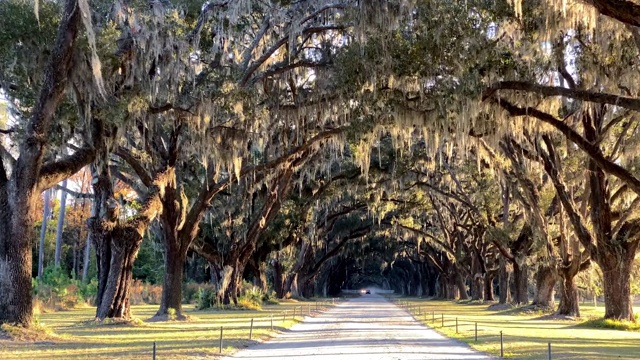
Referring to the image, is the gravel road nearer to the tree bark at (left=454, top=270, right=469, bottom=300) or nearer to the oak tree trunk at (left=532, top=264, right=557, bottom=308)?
the oak tree trunk at (left=532, top=264, right=557, bottom=308)

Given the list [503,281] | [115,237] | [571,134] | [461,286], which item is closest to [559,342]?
[571,134]

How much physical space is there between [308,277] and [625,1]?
4740cm

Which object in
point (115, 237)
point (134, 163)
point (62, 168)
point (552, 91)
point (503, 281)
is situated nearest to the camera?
point (552, 91)

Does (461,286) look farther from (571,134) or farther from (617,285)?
(571,134)

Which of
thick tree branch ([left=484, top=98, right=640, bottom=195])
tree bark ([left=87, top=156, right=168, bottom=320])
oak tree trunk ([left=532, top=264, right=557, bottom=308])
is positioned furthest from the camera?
oak tree trunk ([left=532, top=264, right=557, bottom=308])

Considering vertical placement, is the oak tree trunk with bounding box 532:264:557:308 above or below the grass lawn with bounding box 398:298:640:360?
above

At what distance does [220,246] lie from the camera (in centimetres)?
3112

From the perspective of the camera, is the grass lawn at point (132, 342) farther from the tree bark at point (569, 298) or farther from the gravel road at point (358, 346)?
the tree bark at point (569, 298)

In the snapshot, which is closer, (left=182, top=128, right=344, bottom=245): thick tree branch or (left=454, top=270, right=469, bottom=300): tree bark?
(left=182, top=128, right=344, bottom=245): thick tree branch

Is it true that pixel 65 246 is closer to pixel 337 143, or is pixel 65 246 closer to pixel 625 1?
pixel 337 143

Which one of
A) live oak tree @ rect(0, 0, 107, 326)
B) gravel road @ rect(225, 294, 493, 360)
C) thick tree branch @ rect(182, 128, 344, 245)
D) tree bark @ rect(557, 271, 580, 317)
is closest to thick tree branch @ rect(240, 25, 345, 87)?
thick tree branch @ rect(182, 128, 344, 245)

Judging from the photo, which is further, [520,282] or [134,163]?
[520,282]

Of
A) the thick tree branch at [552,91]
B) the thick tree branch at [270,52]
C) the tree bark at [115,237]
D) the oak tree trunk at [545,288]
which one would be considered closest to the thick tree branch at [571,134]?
the thick tree branch at [552,91]

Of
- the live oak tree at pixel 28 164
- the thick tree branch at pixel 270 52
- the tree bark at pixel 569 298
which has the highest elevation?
the thick tree branch at pixel 270 52
